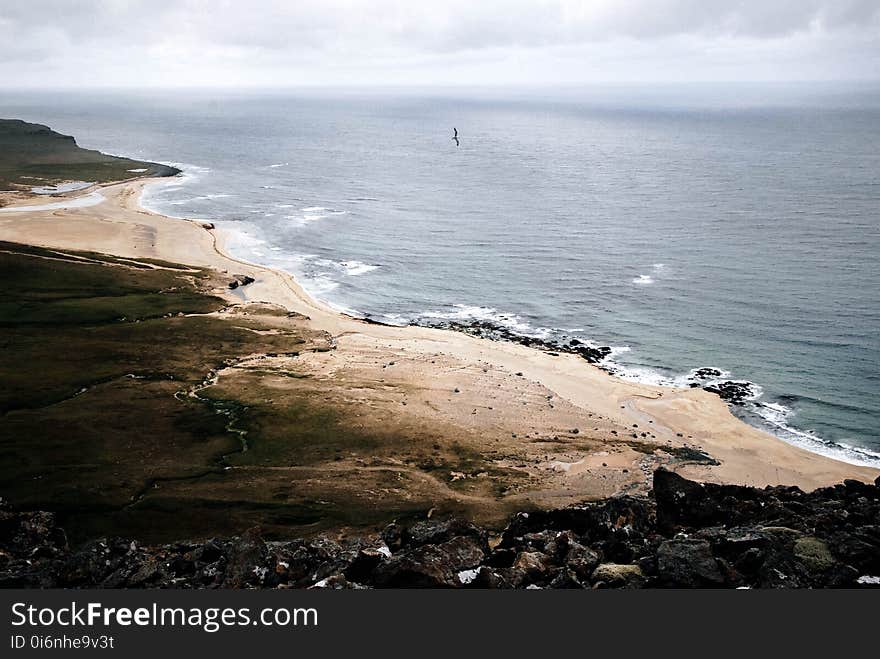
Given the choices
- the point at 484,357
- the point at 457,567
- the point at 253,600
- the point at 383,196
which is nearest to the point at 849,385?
the point at 484,357

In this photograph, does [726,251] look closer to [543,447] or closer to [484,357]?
[484,357]

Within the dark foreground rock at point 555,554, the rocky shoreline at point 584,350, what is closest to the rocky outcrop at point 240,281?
the rocky shoreline at point 584,350

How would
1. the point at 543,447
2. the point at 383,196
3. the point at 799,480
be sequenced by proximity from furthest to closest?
the point at 383,196 → the point at 543,447 → the point at 799,480

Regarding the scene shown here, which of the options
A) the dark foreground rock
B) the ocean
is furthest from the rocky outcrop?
the dark foreground rock

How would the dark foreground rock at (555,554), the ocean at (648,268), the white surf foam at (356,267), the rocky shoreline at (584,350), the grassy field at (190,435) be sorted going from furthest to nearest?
the white surf foam at (356,267) < the ocean at (648,268) < the rocky shoreline at (584,350) < the grassy field at (190,435) < the dark foreground rock at (555,554)

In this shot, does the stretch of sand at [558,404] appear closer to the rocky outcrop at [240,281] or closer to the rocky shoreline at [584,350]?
the rocky outcrop at [240,281]

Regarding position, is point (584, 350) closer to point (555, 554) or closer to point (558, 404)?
point (558, 404)
